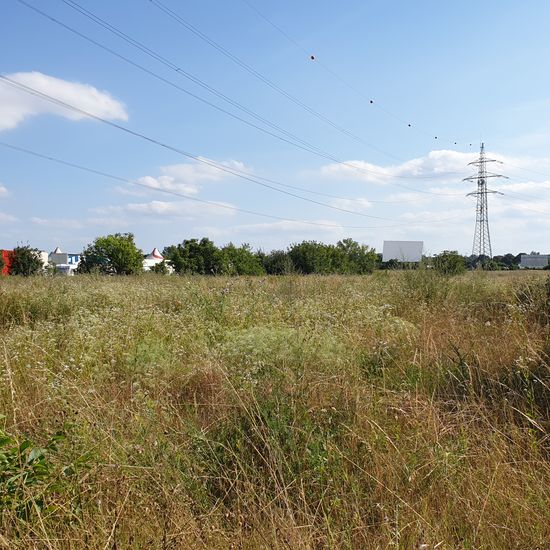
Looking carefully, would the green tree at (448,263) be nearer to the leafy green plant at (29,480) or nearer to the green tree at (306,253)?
the leafy green plant at (29,480)

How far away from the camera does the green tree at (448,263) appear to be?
10.8 metres

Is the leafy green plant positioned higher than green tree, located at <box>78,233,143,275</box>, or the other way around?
green tree, located at <box>78,233,143,275</box>

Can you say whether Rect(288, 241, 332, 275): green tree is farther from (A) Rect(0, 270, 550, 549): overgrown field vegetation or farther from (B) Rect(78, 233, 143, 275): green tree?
(A) Rect(0, 270, 550, 549): overgrown field vegetation

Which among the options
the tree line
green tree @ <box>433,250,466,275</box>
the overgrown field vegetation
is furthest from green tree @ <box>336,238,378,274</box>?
the overgrown field vegetation

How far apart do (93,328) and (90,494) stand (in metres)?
3.57

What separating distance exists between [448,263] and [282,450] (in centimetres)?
983

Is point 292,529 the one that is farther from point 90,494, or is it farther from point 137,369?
point 137,369

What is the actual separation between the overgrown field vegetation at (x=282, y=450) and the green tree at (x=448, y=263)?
5.96 m

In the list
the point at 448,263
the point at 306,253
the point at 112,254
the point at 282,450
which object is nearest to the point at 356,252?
the point at 306,253

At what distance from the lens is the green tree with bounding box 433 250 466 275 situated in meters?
10.8

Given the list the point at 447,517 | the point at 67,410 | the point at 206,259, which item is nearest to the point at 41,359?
the point at 67,410

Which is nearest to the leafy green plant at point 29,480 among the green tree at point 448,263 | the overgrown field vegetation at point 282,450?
the overgrown field vegetation at point 282,450

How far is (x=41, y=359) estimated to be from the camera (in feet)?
15.5

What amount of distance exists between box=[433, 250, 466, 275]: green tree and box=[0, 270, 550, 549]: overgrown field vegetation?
5957 mm
